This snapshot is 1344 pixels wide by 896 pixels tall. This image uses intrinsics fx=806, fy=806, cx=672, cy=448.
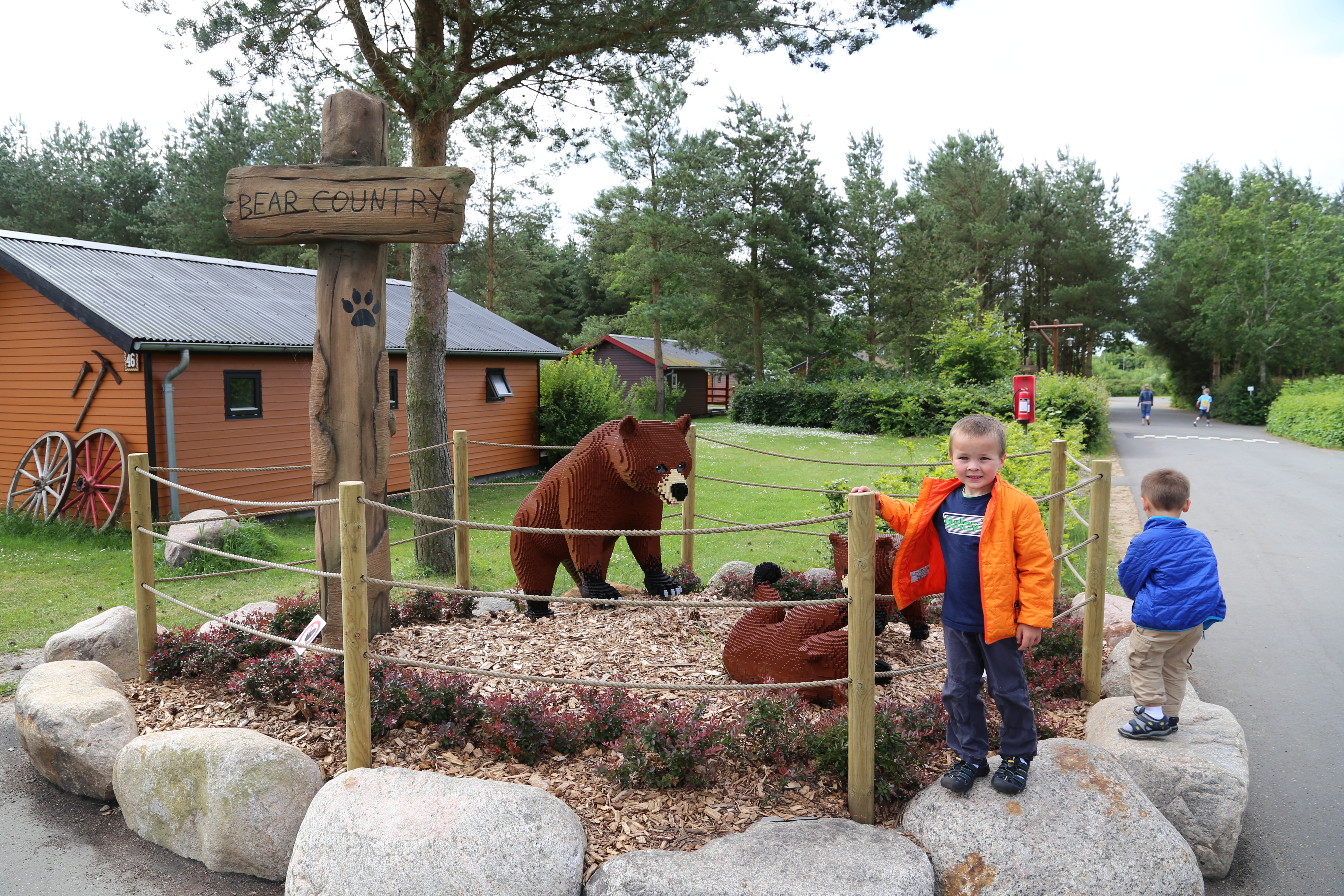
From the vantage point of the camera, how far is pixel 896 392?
2506cm

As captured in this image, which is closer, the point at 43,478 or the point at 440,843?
the point at 440,843

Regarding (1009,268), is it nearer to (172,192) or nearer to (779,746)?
(172,192)

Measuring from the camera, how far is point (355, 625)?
3496 mm

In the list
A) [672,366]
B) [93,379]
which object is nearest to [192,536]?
[93,379]

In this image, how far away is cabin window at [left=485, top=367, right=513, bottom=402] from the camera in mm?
16016

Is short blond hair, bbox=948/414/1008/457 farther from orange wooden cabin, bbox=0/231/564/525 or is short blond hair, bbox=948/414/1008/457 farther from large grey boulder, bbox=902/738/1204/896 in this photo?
orange wooden cabin, bbox=0/231/564/525

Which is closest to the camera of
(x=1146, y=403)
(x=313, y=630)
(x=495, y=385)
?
(x=313, y=630)

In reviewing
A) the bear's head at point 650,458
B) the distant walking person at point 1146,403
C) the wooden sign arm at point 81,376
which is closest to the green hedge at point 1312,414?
the distant walking person at point 1146,403

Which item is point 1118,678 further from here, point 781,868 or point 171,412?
point 171,412

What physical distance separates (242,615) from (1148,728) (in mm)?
5359

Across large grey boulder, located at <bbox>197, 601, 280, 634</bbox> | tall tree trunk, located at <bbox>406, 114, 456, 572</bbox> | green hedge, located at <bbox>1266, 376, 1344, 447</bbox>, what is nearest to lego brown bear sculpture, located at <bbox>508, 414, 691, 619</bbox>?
large grey boulder, located at <bbox>197, 601, 280, 634</bbox>

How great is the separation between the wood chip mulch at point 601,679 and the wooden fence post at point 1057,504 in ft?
3.02

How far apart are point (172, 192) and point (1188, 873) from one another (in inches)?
1377

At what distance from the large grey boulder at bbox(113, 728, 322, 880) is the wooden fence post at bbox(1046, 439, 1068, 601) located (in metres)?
4.26
